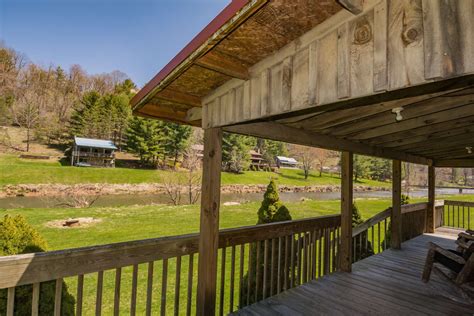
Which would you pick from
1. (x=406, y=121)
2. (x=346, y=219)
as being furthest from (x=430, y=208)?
(x=406, y=121)

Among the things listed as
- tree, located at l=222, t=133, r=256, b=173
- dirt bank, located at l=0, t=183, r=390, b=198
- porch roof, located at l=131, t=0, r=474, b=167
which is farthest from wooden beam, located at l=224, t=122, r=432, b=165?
tree, located at l=222, t=133, r=256, b=173

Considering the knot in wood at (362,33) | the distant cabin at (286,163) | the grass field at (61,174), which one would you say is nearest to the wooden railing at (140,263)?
the knot in wood at (362,33)

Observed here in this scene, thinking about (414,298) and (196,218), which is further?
(196,218)

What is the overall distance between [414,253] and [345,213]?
2.32 m

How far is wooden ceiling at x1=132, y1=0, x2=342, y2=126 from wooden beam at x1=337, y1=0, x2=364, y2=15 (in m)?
0.08

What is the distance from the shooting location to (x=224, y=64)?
1.73 meters

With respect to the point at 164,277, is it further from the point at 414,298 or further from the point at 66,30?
the point at 66,30

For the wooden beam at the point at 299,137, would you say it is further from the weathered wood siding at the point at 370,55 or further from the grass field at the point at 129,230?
the grass field at the point at 129,230

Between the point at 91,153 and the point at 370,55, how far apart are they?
111ft

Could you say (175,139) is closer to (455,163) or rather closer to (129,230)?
(129,230)

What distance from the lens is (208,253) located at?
2.34 meters

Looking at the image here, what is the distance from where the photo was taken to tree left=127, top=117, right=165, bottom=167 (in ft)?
99.8

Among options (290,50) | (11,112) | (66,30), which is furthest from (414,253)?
(11,112)

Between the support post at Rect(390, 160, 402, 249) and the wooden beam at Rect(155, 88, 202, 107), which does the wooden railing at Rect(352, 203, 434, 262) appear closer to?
the support post at Rect(390, 160, 402, 249)
